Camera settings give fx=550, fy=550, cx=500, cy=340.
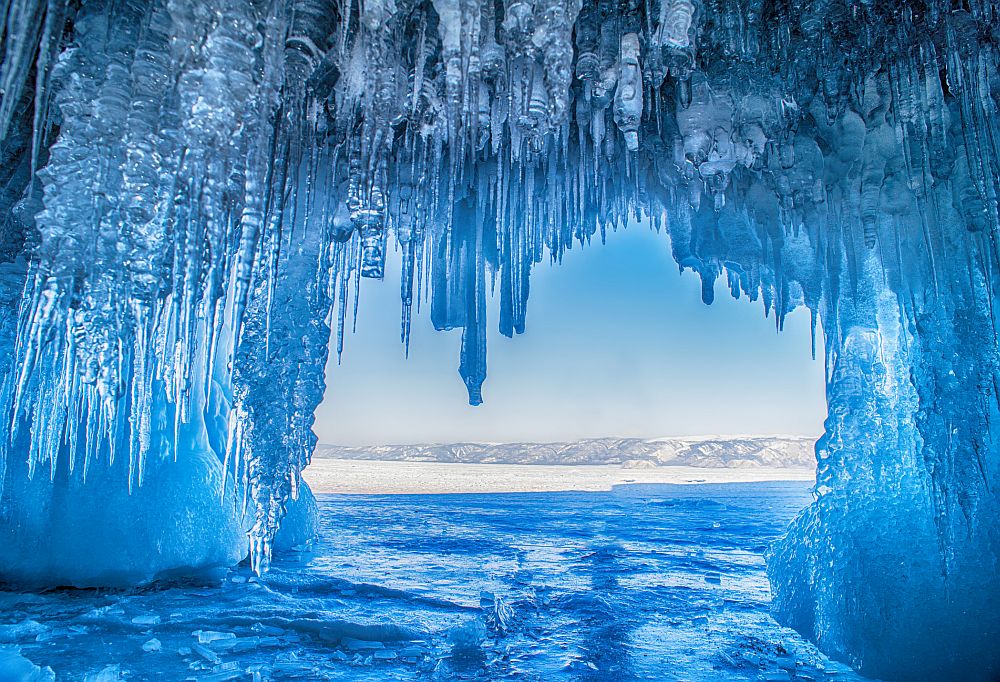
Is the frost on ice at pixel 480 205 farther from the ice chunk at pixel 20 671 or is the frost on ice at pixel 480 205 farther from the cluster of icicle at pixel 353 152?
the ice chunk at pixel 20 671

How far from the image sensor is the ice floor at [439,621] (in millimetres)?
3803

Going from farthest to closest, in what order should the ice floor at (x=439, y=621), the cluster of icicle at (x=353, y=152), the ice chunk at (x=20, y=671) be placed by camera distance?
the ice floor at (x=439, y=621), the cluster of icicle at (x=353, y=152), the ice chunk at (x=20, y=671)

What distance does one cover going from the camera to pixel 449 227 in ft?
21.5

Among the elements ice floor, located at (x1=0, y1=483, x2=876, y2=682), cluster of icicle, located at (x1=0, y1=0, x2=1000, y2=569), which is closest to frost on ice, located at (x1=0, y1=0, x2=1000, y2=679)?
cluster of icicle, located at (x1=0, y1=0, x2=1000, y2=569)

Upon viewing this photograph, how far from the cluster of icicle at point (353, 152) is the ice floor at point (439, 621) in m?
1.22

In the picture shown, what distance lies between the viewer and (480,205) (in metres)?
6.63

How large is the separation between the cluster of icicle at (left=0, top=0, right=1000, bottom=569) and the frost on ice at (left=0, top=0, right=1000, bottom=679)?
0.03 m

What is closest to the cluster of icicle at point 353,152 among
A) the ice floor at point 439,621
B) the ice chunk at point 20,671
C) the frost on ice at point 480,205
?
the frost on ice at point 480,205

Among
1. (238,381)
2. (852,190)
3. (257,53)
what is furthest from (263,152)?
(852,190)

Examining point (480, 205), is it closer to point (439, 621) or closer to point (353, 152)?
Answer: point (353, 152)

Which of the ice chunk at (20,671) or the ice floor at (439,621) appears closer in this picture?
the ice chunk at (20,671)

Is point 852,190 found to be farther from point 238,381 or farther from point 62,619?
point 62,619

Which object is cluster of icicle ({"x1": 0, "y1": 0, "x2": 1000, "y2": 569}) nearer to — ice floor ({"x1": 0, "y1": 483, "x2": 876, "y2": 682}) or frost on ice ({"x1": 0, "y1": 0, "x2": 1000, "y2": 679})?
frost on ice ({"x1": 0, "y1": 0, "x2": 1000, "y2": 679})

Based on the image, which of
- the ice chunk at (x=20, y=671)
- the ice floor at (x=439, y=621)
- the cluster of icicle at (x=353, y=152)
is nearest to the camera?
the ice chunk at (x=20, y=671)
